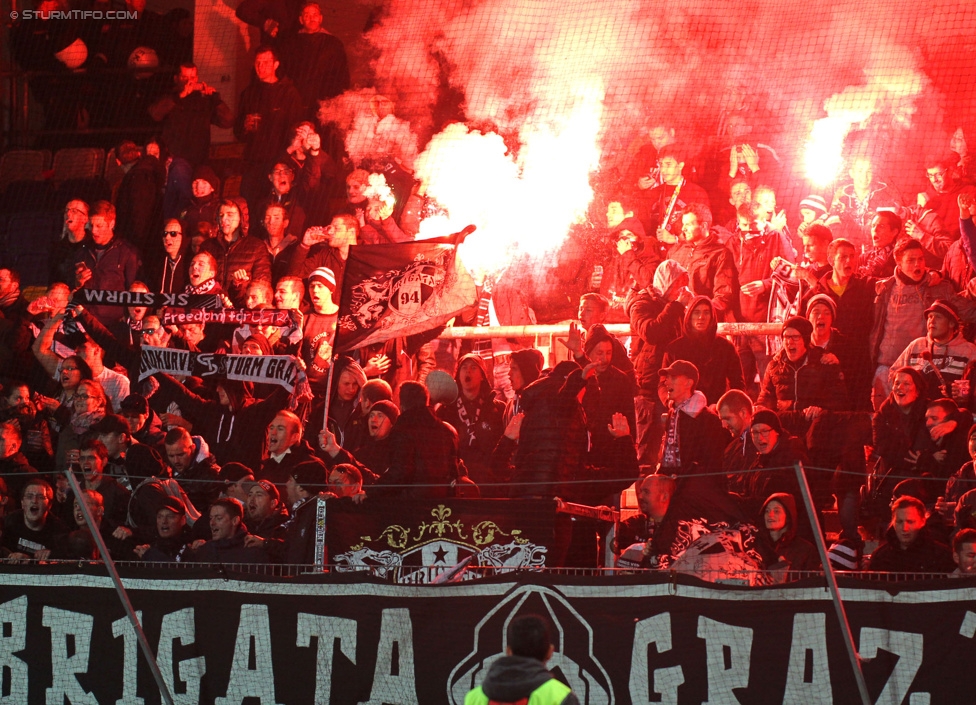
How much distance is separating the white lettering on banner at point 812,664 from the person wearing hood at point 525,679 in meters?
1.90

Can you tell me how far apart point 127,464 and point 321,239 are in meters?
2.40

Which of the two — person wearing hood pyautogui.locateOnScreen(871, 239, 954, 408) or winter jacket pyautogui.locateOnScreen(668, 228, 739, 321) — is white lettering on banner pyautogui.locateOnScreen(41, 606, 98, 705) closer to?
winter jacket pyautogui.locateOnScreen(668, 228, 739, 321)

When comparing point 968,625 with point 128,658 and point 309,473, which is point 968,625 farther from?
point 309,473

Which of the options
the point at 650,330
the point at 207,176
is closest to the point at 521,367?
the point at 650,330

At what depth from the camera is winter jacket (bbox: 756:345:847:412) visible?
28.3ft

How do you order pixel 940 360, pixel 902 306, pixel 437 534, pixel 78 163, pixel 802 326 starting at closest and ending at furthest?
pixel 437 534 < pixel 940 360 < pixel 902 306 < pixel 802 326 < pixel 78 163

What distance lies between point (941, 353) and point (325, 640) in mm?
4894

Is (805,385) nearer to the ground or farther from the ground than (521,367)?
nearer to the ground

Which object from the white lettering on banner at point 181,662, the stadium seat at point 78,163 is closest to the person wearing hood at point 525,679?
the white lettering on banner at point 181,662

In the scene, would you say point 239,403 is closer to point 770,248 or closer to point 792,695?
point 770,248

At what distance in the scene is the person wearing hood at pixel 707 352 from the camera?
29.2 feet

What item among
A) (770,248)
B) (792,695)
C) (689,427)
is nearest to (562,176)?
(770,248)

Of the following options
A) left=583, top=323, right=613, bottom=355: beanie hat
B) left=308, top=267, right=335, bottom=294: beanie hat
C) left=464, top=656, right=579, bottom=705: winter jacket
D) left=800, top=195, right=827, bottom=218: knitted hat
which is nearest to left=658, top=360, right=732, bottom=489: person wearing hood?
left=583, top=323, right=613, bottom=355: beanie hat

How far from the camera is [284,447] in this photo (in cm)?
909
